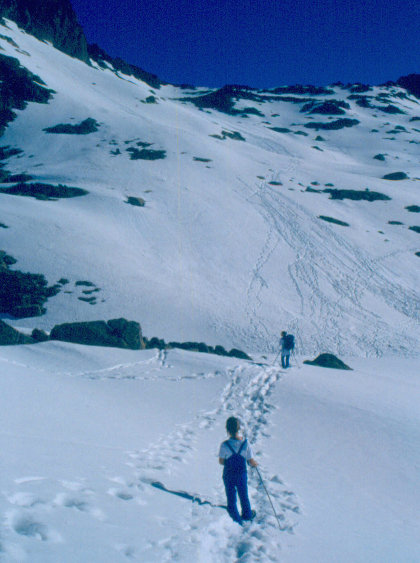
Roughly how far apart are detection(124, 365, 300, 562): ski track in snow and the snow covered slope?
11.1 metres

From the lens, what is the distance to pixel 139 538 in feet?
12.0

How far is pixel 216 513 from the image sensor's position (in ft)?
15.8

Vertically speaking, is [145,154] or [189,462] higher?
[145,154]

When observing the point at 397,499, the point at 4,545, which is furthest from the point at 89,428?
the point at 397,499

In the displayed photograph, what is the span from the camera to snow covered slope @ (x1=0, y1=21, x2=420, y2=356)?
21.8 meters

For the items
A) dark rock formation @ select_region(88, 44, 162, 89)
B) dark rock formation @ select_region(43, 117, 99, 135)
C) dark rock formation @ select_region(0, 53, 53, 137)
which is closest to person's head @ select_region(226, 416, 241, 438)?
dark rock formation @ select_region(43, 117, 99, 135)

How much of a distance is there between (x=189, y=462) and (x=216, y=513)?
1697mm

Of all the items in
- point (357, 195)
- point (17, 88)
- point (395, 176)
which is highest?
point (17, 88)

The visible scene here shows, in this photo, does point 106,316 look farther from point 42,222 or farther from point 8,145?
point 8,145

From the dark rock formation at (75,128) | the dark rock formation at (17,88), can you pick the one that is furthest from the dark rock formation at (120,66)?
the dark rock formation at (75,128)

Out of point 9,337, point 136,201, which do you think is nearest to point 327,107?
point 136,201

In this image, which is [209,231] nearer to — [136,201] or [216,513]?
[136,201]

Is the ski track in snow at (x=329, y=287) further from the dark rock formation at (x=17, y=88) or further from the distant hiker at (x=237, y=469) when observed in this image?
the dark rock formation at (x=17, y=88)

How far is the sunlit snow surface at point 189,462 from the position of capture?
372 centimetres
